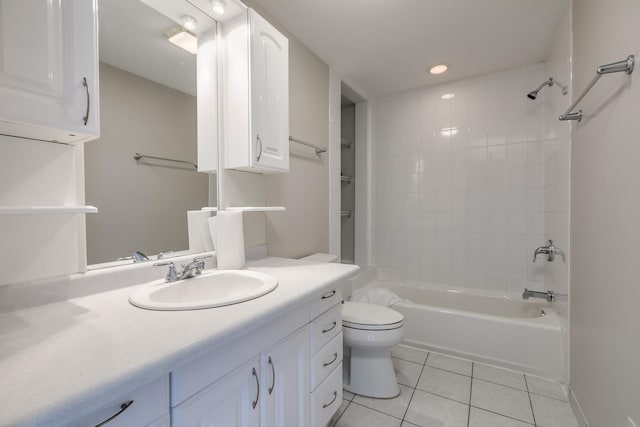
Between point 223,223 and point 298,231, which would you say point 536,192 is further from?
point 223,223

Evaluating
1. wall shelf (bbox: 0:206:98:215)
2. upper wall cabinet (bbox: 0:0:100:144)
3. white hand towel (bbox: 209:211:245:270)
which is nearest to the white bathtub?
white hand towel (bbox: 209:211:245:270)

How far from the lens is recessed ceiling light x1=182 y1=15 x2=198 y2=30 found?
129 cm

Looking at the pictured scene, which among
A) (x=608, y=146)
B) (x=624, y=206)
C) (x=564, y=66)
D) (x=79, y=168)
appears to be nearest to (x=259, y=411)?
(x=79, y=168)

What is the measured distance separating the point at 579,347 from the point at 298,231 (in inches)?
67.7

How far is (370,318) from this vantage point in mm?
1649

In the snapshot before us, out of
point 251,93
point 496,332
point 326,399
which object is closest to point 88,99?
point 251,93

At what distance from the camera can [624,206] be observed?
3.31 feet

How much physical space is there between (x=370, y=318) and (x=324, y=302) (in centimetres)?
56

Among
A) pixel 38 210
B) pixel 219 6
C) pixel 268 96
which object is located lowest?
pixel 38 210

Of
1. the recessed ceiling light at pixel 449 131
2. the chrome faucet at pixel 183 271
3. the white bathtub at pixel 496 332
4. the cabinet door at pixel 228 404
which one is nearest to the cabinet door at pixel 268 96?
the chrome faucet at pixel 183 271

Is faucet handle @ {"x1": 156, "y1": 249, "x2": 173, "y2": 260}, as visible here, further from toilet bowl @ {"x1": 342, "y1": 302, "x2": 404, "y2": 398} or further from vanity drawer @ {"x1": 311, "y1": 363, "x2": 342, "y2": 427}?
toilet bowl @ {"x1": 342, "y1": 302, "x2": 404, "y2": 398}

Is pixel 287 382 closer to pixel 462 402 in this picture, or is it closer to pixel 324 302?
pixel 324 302

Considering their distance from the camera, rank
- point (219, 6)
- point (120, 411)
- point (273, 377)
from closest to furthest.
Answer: point (120, 411) < point (273, 377) < point (219, 6)

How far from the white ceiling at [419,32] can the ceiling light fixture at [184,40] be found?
56cm
